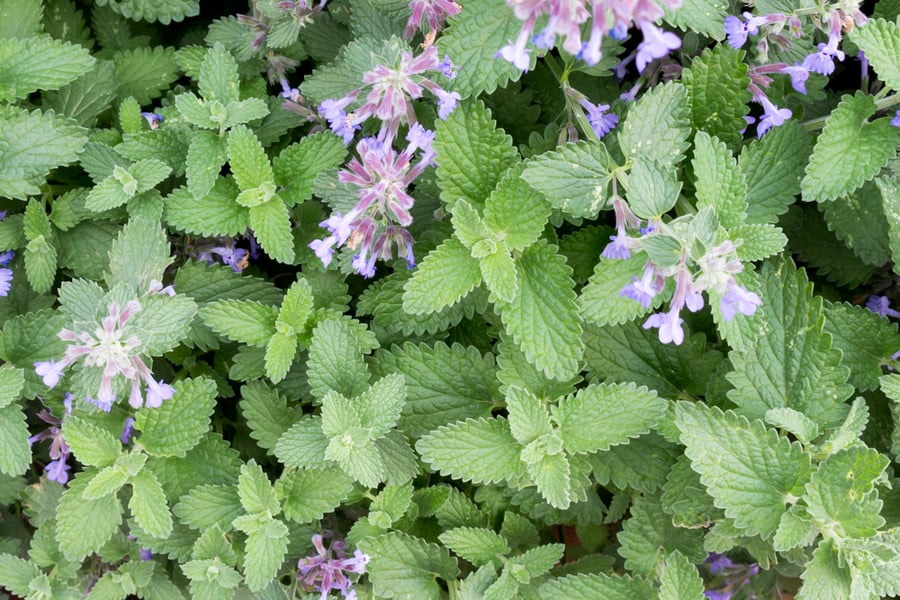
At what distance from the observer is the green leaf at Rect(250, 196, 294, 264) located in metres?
2.15

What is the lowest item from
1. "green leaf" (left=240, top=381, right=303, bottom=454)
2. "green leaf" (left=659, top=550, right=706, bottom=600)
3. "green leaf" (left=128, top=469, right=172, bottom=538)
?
"green leaf" (left=659, top=550, right=706, bottom=600)

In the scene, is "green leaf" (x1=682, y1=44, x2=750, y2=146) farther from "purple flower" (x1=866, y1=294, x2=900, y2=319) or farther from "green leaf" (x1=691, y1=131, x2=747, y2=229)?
"purple flower" (x1=866, y1=294, x2=900, y2=319)

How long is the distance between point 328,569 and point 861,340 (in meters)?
1.68

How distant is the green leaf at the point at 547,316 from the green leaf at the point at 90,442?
119 cm

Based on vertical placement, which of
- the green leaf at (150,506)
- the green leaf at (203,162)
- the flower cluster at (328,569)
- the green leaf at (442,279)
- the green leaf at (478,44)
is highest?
the green leaf at (478,44)

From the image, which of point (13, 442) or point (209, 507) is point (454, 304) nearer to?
point (209, 507)

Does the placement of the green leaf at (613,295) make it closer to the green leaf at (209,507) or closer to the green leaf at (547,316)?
the green leaf at (547,316)

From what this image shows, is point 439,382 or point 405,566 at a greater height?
point 439,382

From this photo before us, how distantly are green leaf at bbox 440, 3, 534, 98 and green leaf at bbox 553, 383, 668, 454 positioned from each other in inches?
33.5

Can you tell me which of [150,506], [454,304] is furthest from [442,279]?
[150,506]

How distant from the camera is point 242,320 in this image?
2129 millimetres

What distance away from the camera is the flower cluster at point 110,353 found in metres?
1.89

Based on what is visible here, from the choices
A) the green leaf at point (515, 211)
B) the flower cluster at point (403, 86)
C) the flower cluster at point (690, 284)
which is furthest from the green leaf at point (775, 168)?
the flower cluster at point (403, 86)

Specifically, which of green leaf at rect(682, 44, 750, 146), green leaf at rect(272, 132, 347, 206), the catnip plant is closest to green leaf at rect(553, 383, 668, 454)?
the catnip plant
